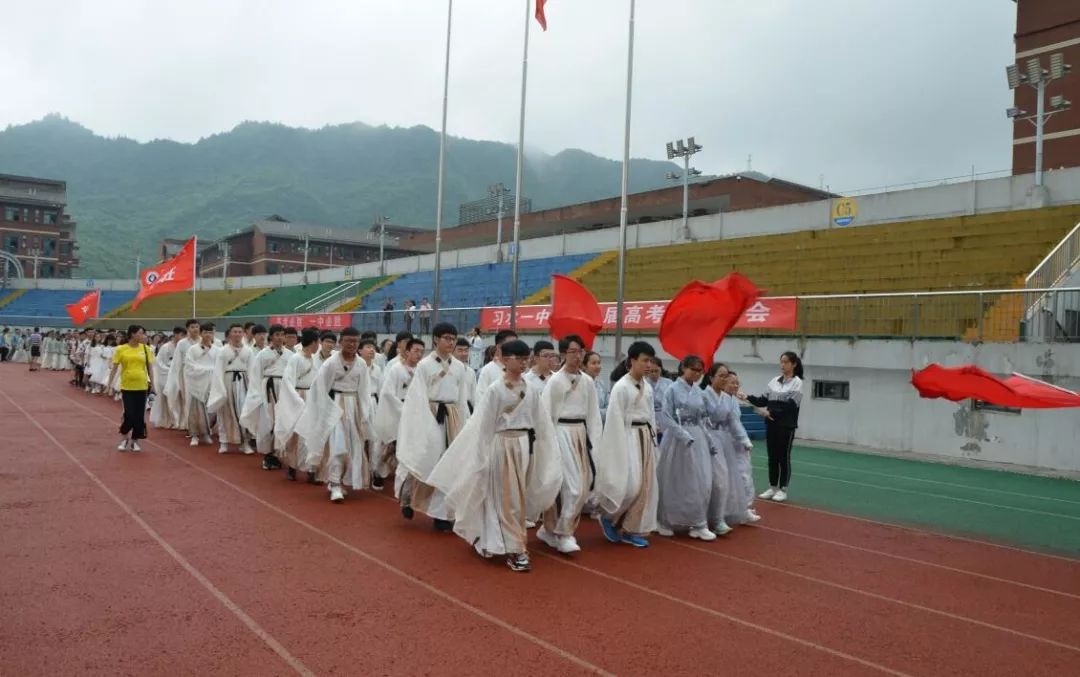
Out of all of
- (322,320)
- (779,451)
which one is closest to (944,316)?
(779,451)

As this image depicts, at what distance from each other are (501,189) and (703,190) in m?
12.8

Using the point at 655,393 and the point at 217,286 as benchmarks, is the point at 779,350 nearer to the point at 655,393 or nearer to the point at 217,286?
the point at 655,393

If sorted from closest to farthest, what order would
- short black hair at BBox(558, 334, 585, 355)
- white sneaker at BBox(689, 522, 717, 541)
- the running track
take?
the running track
short black hair at BBox(558, 334, 585, 355)
white sneaker at BBox(689, 522, 717, 541)

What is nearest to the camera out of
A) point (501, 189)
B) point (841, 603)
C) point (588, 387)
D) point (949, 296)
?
point (841, 603)

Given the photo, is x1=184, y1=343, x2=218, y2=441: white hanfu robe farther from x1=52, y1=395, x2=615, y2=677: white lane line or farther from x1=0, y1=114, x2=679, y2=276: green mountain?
x1=0, y1=114, x2=679, y2=276: green mountain

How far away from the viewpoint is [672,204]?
131 feet

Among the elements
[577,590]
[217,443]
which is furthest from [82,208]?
[577,590]

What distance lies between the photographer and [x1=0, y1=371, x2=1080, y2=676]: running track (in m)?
4.60

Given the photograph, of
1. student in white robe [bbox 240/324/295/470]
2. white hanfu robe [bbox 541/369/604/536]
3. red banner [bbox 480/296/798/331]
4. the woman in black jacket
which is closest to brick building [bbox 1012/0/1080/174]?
red banner [bbox 480/296/798/331]

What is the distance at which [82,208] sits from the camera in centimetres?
14762

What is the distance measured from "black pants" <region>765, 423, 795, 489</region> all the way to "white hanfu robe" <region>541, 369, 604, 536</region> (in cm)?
347

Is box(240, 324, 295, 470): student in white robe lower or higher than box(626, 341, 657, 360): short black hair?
lower

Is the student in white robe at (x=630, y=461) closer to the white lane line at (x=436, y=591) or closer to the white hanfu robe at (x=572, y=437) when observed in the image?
the white hanfu robe at (x=572, y=437)

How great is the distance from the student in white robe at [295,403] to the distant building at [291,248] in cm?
5982
